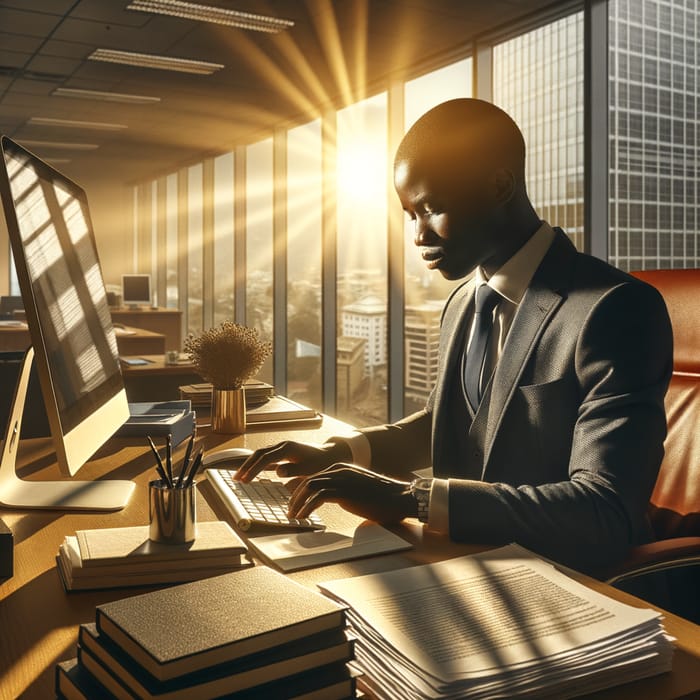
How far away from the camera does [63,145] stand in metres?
9.22

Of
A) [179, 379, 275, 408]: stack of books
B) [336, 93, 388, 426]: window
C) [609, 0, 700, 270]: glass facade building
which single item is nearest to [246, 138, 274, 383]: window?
[336, 93, 388, 426]: window

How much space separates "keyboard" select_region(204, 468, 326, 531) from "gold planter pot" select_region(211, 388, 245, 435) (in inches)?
19.2

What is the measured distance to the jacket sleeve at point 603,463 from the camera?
3.75 feet

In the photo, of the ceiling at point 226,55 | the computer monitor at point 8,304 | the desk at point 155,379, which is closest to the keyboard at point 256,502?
the desk at point 155,379

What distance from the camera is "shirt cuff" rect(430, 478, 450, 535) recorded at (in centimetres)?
114

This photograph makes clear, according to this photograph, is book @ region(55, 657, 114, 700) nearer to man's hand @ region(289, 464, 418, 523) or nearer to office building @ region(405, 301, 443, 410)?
man's hand @ region(289, 464, 418, 523)

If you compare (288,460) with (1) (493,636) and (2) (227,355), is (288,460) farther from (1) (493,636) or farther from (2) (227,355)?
(1) (493,636)

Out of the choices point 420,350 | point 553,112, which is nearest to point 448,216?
point 553,112

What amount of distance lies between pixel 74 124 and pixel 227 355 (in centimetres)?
688

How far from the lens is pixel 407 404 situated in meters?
5.96

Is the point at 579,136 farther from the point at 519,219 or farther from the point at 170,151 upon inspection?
the point at 170,151

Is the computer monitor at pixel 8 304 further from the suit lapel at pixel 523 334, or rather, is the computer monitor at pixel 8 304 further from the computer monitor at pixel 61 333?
the suit lapel at pixel 523 334

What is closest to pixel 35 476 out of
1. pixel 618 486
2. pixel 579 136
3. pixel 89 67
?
pixel 618 486

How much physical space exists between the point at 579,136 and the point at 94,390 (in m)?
3.53
